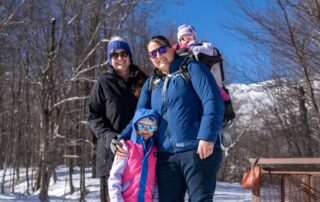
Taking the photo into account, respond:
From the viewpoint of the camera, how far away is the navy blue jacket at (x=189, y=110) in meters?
2.44

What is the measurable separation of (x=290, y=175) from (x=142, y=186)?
2.54 metres

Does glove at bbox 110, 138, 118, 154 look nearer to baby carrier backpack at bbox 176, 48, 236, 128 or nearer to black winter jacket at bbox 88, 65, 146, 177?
black winter jacket at bbox 88, 65, 146, 177

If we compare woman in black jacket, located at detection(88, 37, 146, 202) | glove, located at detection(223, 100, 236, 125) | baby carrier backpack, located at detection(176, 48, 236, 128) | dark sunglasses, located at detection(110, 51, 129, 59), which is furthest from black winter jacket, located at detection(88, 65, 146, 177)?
glove, located at detection(223, 100, 236, 125)

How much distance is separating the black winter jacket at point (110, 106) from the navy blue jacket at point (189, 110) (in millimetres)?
616

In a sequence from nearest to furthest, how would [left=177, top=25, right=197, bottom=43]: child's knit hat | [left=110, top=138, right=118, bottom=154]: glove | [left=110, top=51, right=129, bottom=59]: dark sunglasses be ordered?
[left=110, top=138, right=118, bottom=154]: glove → [left=110, top=51, right=129, bottom=59]: dark sunglasses → [left=177, top=25, right=197, bottom=43]: child's knit hat

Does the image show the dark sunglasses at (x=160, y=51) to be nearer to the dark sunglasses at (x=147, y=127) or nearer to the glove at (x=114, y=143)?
the dark sunglasses at (x=147, y=127)

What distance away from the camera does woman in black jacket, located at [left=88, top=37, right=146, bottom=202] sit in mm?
3186

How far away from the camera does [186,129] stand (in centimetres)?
249

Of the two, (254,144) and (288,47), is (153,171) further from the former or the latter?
(254,144)

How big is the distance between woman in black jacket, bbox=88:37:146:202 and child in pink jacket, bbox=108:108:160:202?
17.6 inches

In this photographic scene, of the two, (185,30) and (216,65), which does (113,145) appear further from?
(185,30)

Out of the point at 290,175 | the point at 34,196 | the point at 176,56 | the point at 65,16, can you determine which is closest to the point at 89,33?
the point at 65,16

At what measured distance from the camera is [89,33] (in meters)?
12.0

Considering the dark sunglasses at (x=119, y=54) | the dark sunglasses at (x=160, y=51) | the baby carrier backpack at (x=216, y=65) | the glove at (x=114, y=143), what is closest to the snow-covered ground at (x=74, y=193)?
the dark sunglasses at (x=119, y=54)
